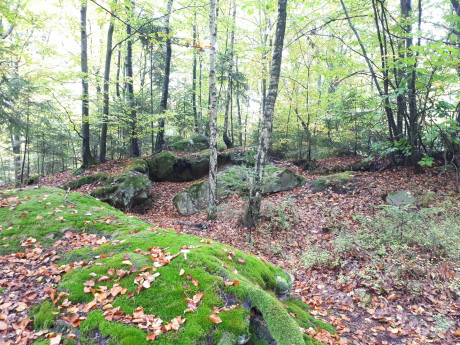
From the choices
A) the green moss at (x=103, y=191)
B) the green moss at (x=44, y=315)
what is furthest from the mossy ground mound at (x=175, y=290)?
the green moss at (x=103, y=191)

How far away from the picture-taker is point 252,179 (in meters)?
7.61

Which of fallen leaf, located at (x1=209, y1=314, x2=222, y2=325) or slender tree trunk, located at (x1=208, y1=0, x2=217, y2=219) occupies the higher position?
slender tree trunk, located at (x1=208, y1=0, x2=217, y2=219)

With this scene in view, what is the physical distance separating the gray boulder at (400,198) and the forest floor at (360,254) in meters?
0.18

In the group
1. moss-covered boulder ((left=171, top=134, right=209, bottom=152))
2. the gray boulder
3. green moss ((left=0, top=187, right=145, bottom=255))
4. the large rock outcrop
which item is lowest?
green moss ((left=0, top=187, right=145, bottom=255))

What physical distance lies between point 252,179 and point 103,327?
231 inches

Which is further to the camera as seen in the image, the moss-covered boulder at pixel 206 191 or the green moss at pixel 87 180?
the green moss at pixel 87 180

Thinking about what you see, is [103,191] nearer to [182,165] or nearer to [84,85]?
[182,165]

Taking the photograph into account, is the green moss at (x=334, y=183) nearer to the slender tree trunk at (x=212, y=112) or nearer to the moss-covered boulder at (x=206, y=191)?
the moss-covered boulder at (x=206, y=191)

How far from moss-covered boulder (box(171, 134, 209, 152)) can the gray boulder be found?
10.9 meters

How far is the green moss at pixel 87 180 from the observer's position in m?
10.8

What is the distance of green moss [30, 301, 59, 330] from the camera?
2.32 metres

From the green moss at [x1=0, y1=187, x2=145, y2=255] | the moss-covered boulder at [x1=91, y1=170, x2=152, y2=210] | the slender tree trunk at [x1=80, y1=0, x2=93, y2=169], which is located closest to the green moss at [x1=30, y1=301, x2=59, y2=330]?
the green moss at [x1=0, y1=187, x2=145, y2=255]

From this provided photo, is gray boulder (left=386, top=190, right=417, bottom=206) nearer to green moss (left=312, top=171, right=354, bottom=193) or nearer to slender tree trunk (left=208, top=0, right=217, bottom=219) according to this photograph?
green moss (left=312, top=171, right=354, bottom=193)

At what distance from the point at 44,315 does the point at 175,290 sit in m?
1.30
